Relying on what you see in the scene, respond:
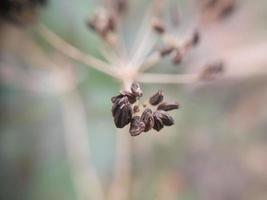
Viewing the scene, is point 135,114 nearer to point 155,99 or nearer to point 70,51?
point 155,99

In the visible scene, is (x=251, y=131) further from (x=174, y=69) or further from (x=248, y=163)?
(x=174, y=69)

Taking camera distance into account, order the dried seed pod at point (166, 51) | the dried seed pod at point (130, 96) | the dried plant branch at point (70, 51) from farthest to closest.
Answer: the dried plant branch at point (70, 51) < the dried seed pod at point (166, 51) < the dried seed pod at point (130, 96)

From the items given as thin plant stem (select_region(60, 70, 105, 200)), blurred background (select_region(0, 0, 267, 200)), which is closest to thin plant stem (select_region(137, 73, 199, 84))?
blurred background (select_region(0, 0, 267, 200))

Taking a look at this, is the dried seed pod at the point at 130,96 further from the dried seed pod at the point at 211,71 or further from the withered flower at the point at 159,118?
the dried seed pod at the point at 211,71

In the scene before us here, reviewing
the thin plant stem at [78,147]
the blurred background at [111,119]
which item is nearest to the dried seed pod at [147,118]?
the blurred background at [111,119]

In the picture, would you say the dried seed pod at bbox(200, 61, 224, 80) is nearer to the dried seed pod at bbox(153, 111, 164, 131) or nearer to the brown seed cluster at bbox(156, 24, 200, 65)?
the brown seed cluster at bbox(156, 24, 200, 65)

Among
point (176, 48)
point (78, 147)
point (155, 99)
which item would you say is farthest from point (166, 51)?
point (78, 147)
